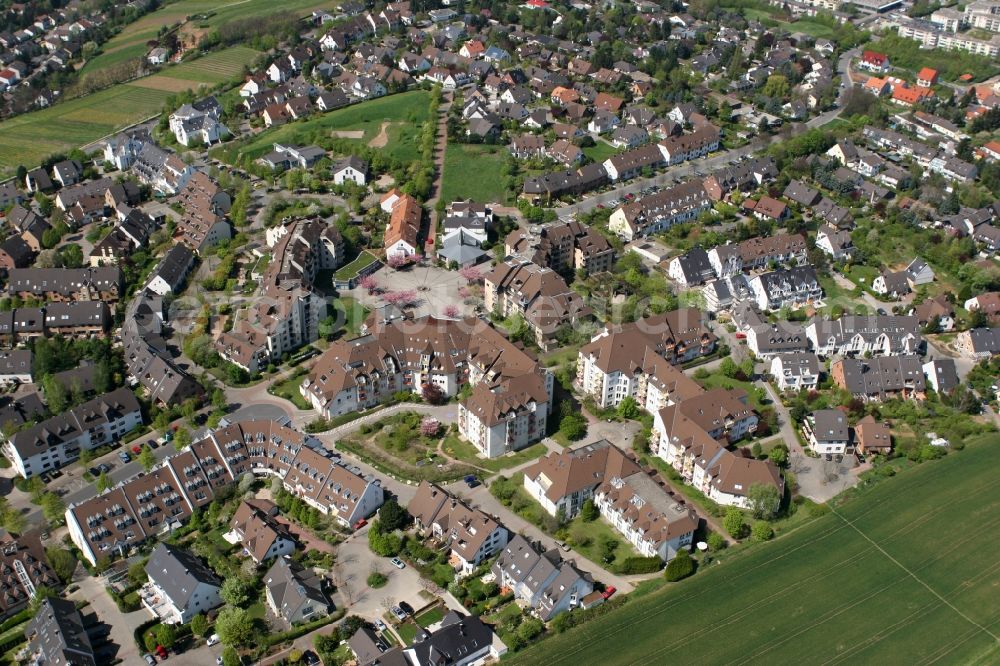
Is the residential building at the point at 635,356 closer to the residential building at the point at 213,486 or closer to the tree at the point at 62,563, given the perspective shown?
the residential building at the point at 213,486

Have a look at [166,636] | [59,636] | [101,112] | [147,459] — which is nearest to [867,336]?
[147,459]

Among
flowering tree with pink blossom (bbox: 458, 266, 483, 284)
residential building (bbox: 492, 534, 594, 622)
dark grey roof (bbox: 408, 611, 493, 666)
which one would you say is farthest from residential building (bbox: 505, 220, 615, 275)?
dark grey roof (bbox: 408, 611, 493, 666)

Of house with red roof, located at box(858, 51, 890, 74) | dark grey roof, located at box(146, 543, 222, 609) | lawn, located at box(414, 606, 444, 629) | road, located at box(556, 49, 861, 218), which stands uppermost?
house with red roof, located at box(858, 51, 890, 74)

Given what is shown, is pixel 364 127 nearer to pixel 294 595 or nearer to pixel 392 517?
pixel 392 517

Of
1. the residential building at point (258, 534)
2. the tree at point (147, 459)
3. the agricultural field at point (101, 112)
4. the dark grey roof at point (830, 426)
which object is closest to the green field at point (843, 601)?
the dark grey roof at point (830, 426)

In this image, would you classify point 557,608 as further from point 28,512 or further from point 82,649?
point 28,512

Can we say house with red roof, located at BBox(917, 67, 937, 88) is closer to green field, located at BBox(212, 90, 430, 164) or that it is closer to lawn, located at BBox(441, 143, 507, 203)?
lawn, located at BBox(441, 143, 507, 203)

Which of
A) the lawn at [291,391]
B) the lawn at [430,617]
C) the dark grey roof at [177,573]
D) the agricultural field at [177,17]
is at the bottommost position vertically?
the lawn at [430,617]
